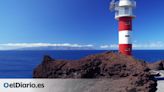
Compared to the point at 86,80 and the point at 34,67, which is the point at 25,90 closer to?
the point at 34,67

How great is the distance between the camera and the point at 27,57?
345cm

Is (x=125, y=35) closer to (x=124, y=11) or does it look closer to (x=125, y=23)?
(x=125, y=23)

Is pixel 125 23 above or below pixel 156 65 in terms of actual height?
above

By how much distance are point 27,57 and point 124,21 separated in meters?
1.12

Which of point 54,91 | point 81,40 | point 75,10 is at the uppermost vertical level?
point 75,10

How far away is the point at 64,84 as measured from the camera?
3752 mm

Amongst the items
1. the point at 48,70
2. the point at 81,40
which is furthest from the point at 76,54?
the point at 48,70

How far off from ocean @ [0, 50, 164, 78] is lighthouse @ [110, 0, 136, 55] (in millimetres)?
127

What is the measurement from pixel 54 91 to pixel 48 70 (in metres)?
0.25

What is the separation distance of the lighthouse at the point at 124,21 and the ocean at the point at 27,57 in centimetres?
13

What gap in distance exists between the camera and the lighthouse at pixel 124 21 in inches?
141

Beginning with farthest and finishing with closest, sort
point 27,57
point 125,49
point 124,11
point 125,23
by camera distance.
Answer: point 124,11, point 125,23, point 125,49, point 27,57

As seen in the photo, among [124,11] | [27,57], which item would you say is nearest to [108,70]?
[124,11]

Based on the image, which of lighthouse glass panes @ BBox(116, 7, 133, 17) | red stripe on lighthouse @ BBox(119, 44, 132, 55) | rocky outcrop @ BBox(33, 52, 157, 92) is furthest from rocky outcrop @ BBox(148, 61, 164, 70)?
lighthouse glass panes @ BBox(116, 7, 133, 17)
